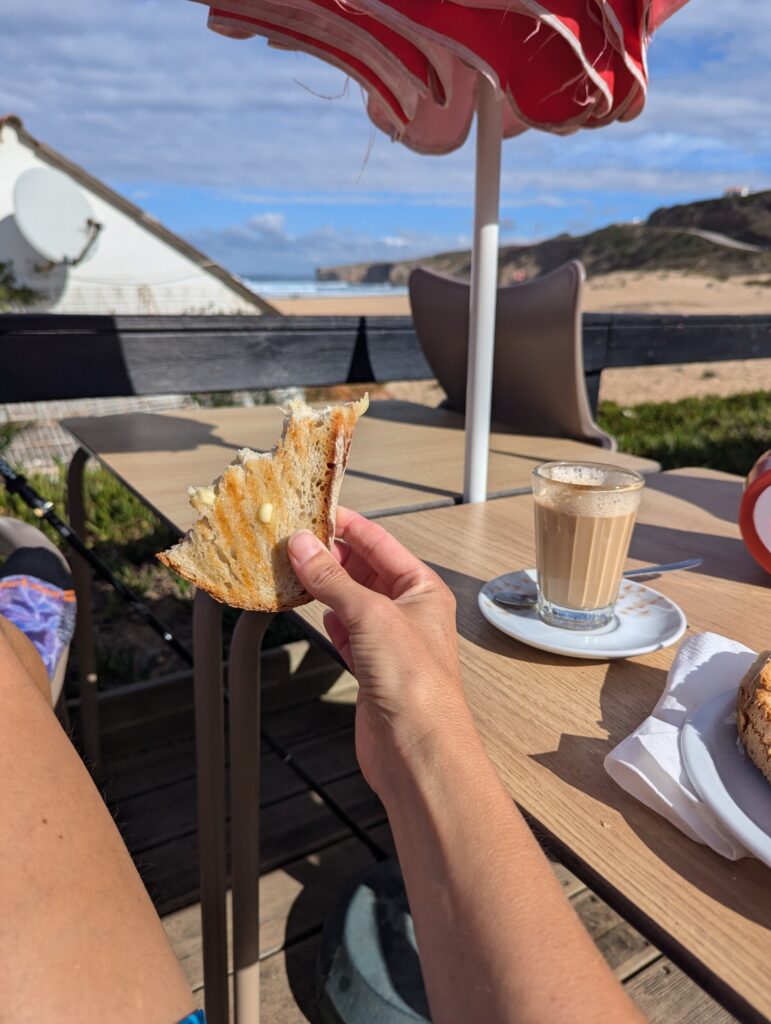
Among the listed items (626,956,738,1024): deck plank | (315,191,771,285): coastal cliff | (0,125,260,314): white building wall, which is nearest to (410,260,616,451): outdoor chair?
A: (626,956,738,1024): deck plank

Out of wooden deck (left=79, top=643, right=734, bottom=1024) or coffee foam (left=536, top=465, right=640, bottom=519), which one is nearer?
coffee foam (left=536, top=465, right=640, bottom=519)

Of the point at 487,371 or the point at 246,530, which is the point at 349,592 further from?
the point at 487,371

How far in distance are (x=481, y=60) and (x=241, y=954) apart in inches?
56.2

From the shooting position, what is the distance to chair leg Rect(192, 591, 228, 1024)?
1.14m

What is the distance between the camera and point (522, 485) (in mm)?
1645

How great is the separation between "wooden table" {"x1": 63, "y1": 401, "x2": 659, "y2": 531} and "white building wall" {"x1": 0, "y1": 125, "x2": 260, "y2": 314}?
7050 millimetres

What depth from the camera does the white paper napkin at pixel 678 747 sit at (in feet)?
1.94

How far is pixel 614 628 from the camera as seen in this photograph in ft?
3.05

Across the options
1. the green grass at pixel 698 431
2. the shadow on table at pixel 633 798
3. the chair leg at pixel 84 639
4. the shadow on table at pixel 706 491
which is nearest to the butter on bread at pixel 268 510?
the shadow on table at pixel 633 798

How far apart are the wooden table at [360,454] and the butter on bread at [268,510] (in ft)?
1.33

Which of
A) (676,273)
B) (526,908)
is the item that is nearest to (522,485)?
(526,908)

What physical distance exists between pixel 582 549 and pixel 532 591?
12cm

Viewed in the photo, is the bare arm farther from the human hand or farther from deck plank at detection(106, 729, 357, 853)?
deck plank at detection(106, 729, 357, 853)

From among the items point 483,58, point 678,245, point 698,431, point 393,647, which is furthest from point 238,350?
point 678,245
